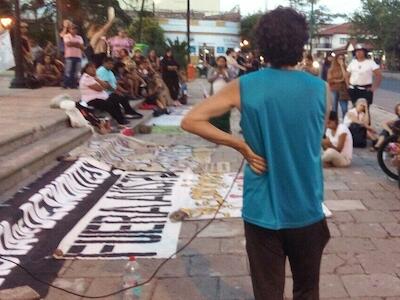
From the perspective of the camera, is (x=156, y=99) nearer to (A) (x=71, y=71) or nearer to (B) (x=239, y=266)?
(A) (x=71, y=71)

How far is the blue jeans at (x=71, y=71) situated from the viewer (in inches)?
572

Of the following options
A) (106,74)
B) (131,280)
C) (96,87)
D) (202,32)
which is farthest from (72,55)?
(202,32)

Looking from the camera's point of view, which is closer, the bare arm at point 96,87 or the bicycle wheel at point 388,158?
the bicycle wheel at point 388,158

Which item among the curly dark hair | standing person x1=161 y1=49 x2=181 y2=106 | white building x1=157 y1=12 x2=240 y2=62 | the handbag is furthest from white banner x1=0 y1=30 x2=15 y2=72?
white building x1=157 y1=12 x2=240 y2=62

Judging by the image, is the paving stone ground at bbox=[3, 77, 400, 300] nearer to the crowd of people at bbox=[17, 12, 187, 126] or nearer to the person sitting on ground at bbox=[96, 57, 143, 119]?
the crowd of people at bbox=[17, 12, 187, 126]

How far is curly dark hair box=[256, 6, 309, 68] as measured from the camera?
2.37 metres

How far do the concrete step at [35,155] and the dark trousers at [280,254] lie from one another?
12.5 feet

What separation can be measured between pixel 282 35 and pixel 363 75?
9254 mm

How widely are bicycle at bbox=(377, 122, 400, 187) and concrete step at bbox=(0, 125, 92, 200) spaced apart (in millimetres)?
4357

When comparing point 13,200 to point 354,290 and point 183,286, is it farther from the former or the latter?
point 354,290

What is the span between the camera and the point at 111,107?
1130cm

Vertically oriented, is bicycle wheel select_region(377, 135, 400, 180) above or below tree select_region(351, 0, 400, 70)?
below

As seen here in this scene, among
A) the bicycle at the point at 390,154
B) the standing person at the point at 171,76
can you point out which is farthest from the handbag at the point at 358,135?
the standing person at the point at 171,76

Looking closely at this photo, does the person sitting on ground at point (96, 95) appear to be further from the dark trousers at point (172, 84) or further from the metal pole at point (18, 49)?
the dark trousers at point (172, 84)
